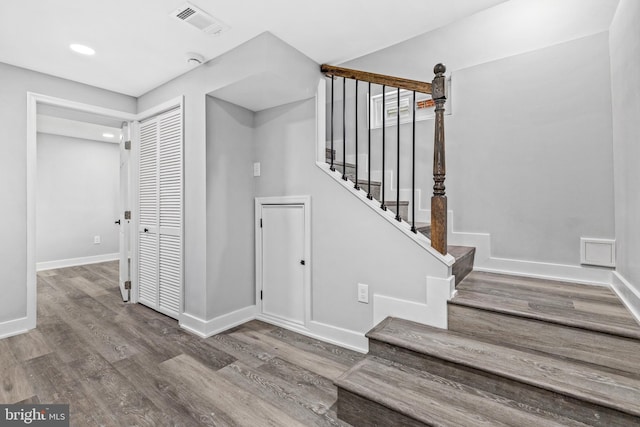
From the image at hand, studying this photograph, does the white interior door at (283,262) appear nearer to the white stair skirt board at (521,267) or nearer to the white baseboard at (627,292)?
the white stair skirt board at (521,267)

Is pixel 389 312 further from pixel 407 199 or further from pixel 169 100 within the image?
pixel 169 100

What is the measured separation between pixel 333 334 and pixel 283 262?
808 mm

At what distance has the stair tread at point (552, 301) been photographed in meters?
1.50

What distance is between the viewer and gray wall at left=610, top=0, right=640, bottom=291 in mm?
1585

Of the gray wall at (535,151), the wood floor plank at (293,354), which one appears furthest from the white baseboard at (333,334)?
the gray wall at (535,151)

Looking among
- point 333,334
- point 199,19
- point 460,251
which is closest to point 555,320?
point 460,251

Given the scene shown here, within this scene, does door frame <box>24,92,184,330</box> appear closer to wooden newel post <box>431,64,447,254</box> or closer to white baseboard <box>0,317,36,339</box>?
white baseboard <box>0,317,36,339</box>

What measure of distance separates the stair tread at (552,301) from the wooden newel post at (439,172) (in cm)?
40

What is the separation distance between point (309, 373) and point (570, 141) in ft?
8.36

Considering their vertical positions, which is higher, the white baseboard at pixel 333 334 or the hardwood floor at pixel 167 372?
the white baseboard at pixel 333 334

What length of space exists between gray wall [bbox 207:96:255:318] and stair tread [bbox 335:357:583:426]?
1575 mm

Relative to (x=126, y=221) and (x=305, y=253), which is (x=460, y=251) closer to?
(x=305, y=253)

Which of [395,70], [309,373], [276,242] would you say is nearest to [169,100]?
[276,242]

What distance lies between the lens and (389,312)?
214 centimetres
